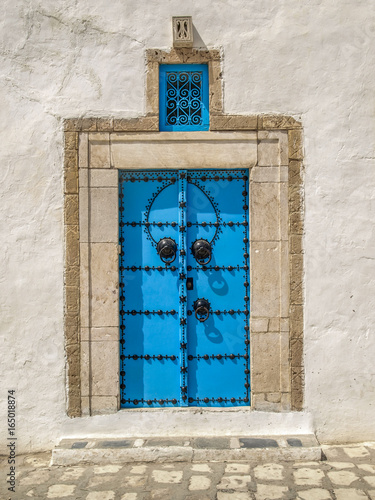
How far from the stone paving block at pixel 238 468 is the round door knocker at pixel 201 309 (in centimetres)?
100

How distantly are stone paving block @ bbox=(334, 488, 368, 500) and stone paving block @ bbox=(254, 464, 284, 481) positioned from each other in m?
0.37

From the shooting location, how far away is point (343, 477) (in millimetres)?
3398

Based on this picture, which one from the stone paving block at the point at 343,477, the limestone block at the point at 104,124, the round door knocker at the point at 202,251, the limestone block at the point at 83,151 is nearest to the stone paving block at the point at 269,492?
the stone paving block at the point at 343,477

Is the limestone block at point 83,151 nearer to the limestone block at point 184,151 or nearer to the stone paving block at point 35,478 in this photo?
the limestone block at point 184,151

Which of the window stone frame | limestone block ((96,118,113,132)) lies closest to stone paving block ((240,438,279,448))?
the window stone frame

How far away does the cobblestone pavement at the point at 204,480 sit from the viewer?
126 inches

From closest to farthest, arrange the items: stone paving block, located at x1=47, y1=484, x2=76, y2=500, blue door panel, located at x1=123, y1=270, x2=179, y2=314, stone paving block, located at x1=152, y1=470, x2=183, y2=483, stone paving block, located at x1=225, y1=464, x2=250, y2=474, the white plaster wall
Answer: stone paving block, located at x1=47, y1=484, x2=76, y2=500, stone paving block, located at x1=152, y1=470, x2=183, y2=483, stone paving block, located at x1=225, y1=464, x2=250, y2=474, the white plaster wall, blue door panel, located at x1=123, y1=270, x2=179, y2=314

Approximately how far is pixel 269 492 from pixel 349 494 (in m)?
0.45

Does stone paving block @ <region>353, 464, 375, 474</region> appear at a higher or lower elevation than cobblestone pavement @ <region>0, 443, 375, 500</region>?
higher

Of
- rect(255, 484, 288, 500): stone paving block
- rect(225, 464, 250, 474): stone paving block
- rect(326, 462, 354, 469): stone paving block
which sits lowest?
rect(225, 464, 250, 474): stone paving block

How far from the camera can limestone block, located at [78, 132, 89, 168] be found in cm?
398

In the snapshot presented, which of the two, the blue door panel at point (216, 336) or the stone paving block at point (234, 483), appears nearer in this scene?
the stone paving block at point (234, 483)

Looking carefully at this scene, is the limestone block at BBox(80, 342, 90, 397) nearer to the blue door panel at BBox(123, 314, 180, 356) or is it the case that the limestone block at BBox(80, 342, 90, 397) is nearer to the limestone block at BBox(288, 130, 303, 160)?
the blue door panel at BBox(123, 314, 180, 356)

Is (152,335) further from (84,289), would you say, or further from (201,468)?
(201,468)
